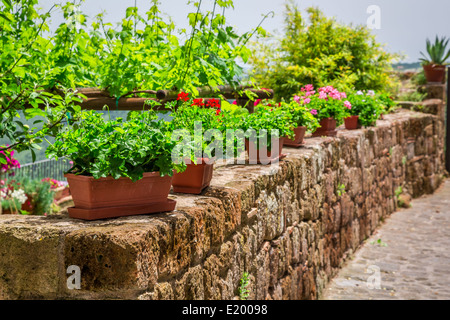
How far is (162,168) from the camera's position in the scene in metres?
2.33

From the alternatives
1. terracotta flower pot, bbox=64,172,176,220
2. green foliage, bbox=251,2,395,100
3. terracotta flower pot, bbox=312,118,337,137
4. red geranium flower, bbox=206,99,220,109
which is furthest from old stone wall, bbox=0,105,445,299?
green foliage, bbox=251,2,395,100

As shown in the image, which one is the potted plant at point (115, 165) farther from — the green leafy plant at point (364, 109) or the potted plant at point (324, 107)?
the green leafy plant at point (364, 109)

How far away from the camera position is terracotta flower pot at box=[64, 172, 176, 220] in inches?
89.6

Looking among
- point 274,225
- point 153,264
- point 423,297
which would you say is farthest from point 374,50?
point 153,264

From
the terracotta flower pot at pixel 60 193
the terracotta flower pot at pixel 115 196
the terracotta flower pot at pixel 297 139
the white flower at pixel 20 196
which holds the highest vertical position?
the terracotta flower pot at pixel 297 139

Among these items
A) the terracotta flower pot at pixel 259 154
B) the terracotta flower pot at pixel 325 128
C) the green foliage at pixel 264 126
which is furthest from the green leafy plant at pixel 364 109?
the terracotta flower pot at pixel 259 154

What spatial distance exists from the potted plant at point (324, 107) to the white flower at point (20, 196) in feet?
10.3

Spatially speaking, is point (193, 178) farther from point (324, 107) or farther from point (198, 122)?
point (324, 107)

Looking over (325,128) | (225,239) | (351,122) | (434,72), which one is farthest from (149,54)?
(434,72)

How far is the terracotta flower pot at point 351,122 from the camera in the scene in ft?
23.9

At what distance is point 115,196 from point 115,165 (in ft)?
0.56

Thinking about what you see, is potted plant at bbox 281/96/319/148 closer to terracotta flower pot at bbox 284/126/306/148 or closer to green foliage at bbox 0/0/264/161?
terracotta flower pot at bbox 284/126/306/148
